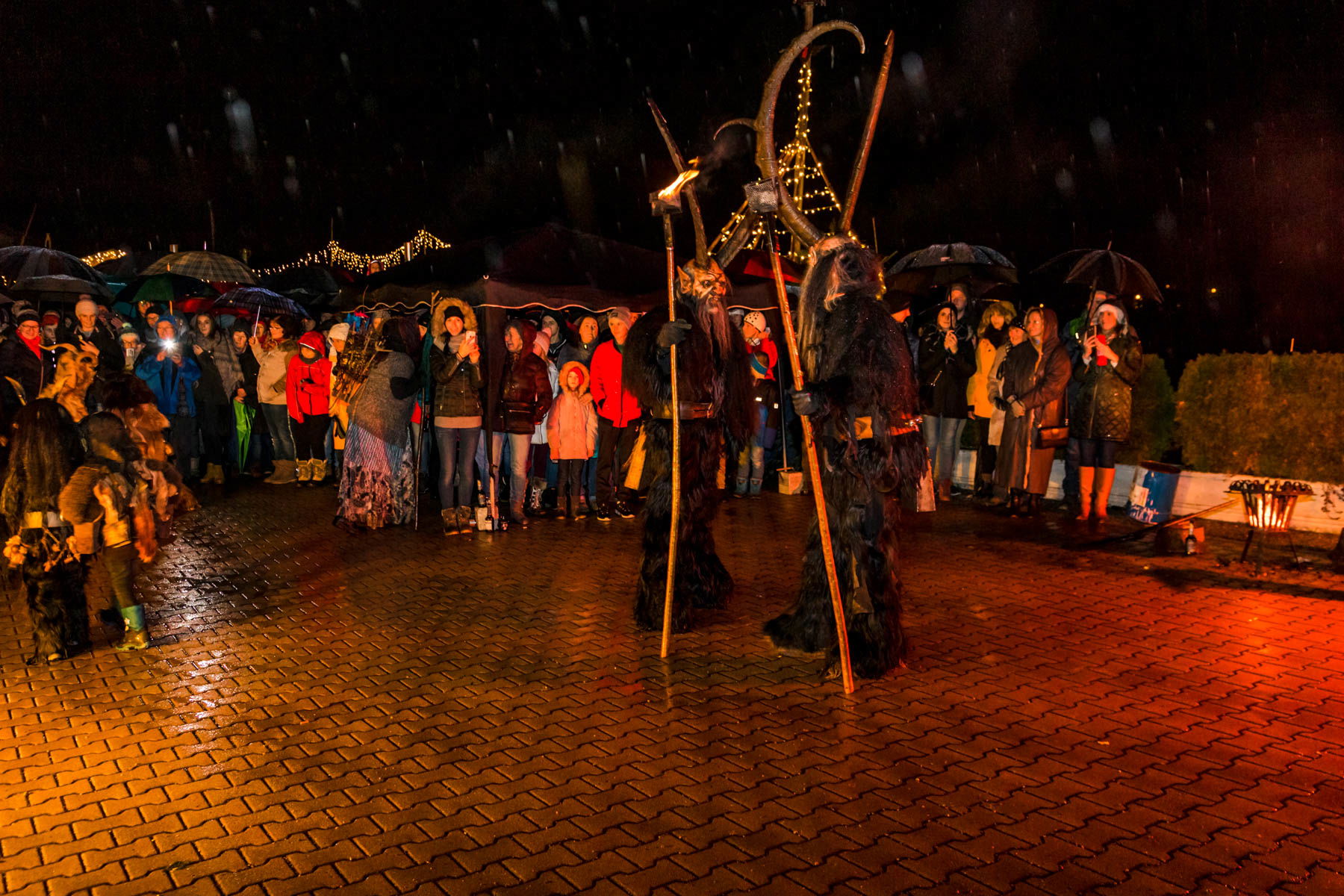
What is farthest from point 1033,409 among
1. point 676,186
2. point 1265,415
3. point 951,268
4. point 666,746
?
point 666,746

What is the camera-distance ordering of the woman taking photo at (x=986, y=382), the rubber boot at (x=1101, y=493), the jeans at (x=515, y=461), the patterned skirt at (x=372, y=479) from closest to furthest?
the patterned skirt at (x=372, y=479) < the jeans at (x=515, y=461) < the rubber boot at (x=1101, y=493) < the woman taking photo at (x=986, y=382)

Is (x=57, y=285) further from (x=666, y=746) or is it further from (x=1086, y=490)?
(x=1086, y=490)

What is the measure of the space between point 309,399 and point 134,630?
7050 mm

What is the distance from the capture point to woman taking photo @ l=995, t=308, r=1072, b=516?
1095 centimetres

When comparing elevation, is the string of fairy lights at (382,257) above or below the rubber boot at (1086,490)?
above

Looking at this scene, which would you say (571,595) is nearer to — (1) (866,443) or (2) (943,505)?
(1) (866,443)

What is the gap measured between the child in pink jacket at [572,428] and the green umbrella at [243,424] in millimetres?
5709

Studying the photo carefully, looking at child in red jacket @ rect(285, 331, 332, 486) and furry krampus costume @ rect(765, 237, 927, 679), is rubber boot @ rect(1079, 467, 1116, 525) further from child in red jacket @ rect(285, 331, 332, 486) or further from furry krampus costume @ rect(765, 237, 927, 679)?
child in red jacket @ rect(285, 331, 332, 486)

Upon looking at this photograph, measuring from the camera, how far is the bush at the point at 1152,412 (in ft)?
40.0

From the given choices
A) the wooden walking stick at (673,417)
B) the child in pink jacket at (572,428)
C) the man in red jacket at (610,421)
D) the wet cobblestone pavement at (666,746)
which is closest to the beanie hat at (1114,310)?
the wet cobblestone pavement at (666,746)

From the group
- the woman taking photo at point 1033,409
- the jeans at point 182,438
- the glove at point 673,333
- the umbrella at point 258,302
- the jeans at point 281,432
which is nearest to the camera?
the glove at point 673,333

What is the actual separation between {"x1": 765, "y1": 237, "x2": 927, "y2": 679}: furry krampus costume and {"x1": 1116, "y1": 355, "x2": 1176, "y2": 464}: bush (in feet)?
24.5

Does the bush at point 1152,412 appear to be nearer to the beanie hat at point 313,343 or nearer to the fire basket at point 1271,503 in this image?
the fire basket at point 1271,503

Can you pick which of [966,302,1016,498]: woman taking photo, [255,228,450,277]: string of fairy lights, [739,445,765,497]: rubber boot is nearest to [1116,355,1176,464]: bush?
[966,302,1016,498]: woman taking photo
